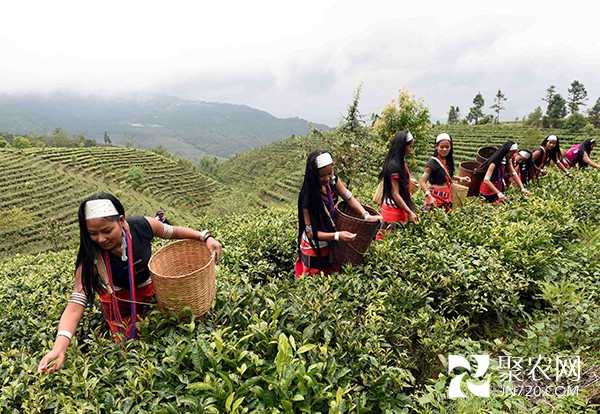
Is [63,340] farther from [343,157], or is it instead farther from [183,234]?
[343,157]

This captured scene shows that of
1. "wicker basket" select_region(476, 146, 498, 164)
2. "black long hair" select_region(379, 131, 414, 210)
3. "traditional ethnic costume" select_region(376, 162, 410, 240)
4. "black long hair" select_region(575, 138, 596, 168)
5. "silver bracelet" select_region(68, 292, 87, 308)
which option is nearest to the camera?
"silver bracelet" select_region(68, 292, 87, 308)

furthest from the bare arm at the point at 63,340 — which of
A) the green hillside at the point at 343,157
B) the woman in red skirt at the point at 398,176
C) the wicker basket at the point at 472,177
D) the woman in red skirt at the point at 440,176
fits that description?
the wicker basket at the point at 472,177

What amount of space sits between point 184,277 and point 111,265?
0.64 metres

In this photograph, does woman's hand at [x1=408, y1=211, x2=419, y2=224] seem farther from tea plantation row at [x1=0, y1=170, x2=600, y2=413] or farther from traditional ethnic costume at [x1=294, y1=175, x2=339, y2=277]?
traditional ethnic costume at [x1=294, y1=175, x2=339, y2=277]

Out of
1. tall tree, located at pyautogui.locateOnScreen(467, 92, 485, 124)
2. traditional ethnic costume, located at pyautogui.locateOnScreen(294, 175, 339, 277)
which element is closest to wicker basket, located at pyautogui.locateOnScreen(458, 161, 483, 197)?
traditional ethnic costume, located at pyautogui.locateOnScreen(294, 175, 339, 277)

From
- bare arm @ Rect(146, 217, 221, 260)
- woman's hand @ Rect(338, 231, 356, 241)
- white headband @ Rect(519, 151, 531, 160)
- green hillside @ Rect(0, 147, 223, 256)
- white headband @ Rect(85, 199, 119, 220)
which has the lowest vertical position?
green hillside @ Rect(0, 147, 223, 256)

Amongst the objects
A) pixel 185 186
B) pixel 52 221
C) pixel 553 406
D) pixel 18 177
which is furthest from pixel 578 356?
pixel 185 186

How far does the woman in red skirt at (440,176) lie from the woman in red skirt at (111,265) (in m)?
3.28

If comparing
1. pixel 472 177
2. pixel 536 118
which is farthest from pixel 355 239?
pixel 536 118

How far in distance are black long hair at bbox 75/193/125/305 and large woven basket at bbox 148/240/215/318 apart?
37 centimetres

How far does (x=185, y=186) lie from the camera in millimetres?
58656

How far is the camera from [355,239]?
312 cm

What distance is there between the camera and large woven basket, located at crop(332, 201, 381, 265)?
3.01 meters

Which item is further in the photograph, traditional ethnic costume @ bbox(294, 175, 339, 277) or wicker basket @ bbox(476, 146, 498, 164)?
wicker basket @ bbox(476, 146, 498, 164)
